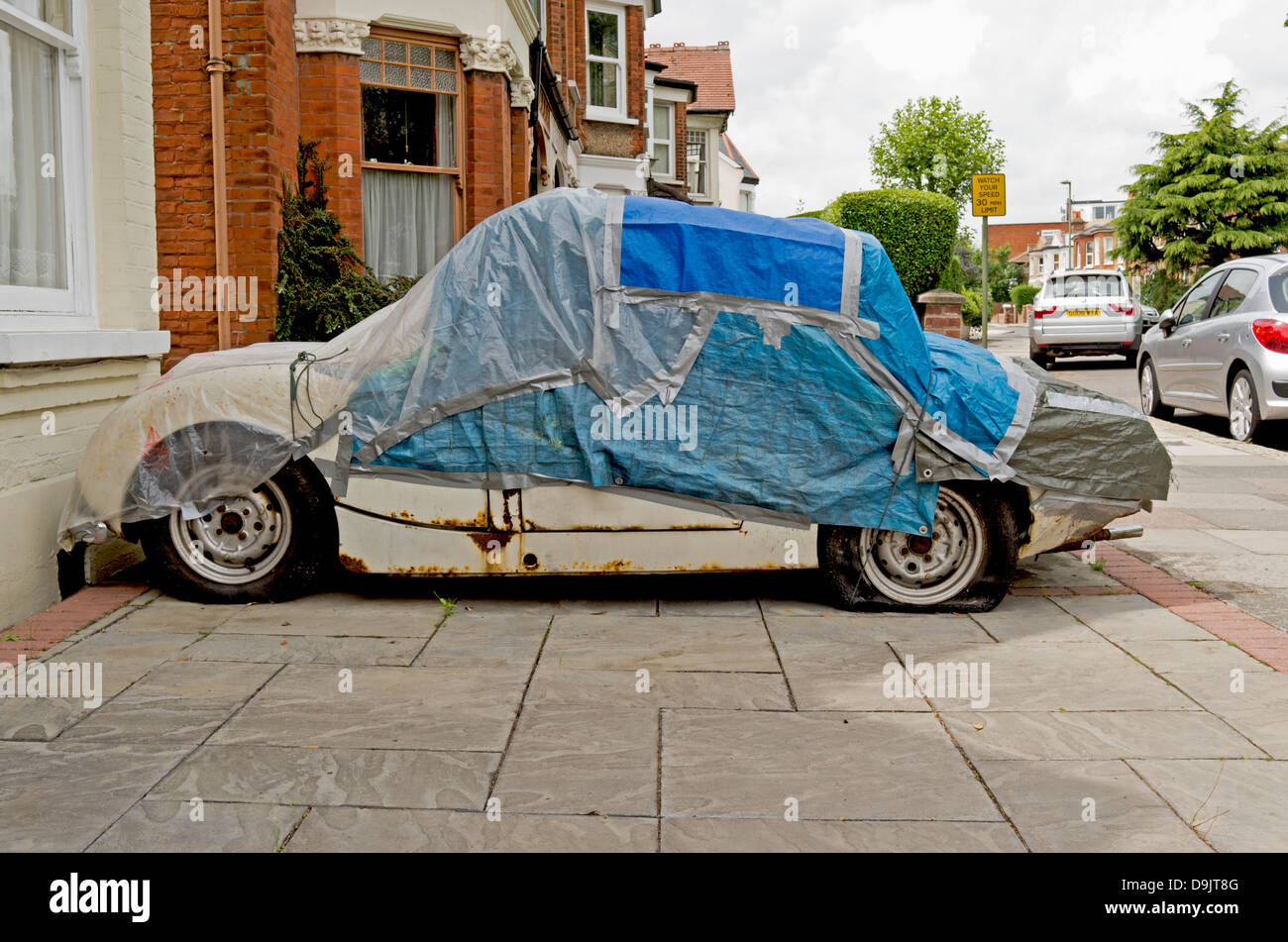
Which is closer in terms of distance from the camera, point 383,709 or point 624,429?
point 383,709

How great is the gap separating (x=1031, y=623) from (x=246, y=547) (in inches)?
147

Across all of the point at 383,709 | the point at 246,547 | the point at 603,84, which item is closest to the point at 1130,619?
the point at 383,709

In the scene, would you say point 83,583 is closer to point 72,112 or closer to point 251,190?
point 72,112

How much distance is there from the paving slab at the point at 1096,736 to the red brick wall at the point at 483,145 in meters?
9.28

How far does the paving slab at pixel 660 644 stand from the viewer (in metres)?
5.03

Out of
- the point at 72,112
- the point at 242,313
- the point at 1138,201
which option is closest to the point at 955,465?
the point at 72,112

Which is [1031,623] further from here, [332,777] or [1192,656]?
[332,777]

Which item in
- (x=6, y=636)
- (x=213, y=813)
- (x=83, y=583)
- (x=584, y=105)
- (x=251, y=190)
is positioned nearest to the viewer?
(x=213, y=813)

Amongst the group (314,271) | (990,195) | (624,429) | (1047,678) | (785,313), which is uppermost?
(990,195)

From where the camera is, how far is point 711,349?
5.49 meters

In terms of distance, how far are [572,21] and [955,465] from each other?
22192mm

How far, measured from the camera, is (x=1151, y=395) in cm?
1402

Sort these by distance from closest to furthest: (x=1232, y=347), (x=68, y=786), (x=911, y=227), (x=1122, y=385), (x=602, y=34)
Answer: (x=68, y=786) < (x=1232, y=347) < (x=1122, y=385) < (x=602, y=34) < (x=911, y=227)

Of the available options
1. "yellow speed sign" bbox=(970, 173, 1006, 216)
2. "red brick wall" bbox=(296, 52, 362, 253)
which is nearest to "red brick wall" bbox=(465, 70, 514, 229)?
"red brick wall" bbox=(296, 52, 362, 253)
